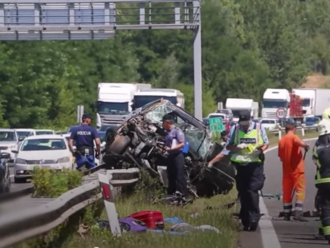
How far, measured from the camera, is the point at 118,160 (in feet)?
65.6

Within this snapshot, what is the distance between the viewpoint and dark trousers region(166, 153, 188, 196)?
18.5 metres

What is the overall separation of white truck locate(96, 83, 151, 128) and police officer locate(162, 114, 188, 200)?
32337 millimetres

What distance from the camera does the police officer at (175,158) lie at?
18375mm

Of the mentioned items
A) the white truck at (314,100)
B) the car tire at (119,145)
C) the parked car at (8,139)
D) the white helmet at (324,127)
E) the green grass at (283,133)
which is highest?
the white helmet at (324,127)

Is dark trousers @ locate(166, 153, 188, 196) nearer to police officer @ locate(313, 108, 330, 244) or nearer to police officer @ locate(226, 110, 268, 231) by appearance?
police officer @ locate(226, 110, 268, 231)

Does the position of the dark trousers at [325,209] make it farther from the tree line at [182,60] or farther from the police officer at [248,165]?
the tree line at [182,60]

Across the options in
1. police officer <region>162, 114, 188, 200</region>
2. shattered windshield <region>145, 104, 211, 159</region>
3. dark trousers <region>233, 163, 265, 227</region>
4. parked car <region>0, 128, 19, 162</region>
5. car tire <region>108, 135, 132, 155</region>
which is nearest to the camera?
dark trousers <region>233, 163, 265, 227</region>

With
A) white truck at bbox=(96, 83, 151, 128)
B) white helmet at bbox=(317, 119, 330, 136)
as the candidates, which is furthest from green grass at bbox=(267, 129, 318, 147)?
white helmet at bbox=(317, 119, 330, 136)

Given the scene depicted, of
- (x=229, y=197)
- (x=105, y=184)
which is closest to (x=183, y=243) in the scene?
(x=105, y=184)

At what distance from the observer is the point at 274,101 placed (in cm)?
8012

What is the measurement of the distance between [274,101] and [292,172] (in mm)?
63774

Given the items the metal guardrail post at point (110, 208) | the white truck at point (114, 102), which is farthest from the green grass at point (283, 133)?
the metal guardrail post at point (110, 208)

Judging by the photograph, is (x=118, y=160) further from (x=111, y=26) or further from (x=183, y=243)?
(x=111, y=26)

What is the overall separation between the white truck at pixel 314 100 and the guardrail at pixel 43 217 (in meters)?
72.5
